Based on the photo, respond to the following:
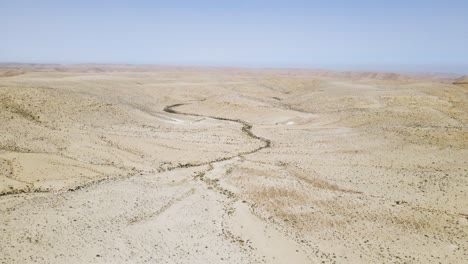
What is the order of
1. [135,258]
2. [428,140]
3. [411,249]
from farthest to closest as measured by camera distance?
[428,140], [411,249], [135,258]

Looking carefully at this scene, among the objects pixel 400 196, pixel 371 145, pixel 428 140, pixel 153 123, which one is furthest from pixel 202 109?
pixel 400 196

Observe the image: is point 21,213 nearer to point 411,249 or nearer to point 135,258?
point 135,258

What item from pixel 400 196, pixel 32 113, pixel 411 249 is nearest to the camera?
pixel 411 249

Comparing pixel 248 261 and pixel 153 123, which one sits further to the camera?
pixel 153 123

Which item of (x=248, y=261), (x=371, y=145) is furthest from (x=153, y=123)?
(x=248, y=261)

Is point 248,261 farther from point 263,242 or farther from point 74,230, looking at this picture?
point 74,230

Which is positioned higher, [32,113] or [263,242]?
[32,113]
